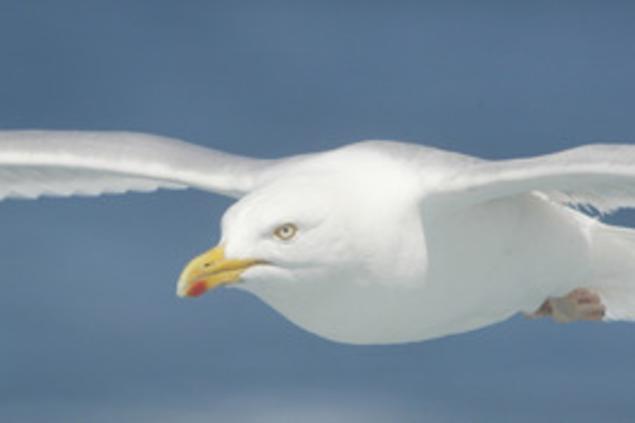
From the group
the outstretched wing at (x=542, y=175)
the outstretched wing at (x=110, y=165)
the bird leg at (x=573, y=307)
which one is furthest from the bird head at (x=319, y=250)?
the bird leg at (x=573, y=307)

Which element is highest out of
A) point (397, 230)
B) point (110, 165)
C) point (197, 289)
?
point (110, 165)

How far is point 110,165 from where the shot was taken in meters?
11.5

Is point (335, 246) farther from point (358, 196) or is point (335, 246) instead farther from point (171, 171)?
point (171, 171)

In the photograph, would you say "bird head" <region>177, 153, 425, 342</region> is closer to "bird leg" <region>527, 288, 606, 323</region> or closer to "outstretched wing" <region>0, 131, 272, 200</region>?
"outstretched wing" <region>0, 131, 272, 200</region>

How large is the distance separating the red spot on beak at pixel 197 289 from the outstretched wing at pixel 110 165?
5.64 ft

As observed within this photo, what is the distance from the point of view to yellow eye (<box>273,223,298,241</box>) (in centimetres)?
906

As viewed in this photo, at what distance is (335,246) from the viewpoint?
924 cm

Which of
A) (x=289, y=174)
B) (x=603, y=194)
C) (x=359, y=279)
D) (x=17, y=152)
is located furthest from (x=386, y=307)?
(x=17, y=152)

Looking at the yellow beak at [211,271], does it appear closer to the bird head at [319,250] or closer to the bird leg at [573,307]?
the bird head at [319,250]

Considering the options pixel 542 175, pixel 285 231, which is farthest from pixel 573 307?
pixel 285 231

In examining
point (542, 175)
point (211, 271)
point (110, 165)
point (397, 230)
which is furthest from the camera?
point (110, 165)

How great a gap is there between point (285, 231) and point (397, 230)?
93 cm

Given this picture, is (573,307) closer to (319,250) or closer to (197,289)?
(319,250)

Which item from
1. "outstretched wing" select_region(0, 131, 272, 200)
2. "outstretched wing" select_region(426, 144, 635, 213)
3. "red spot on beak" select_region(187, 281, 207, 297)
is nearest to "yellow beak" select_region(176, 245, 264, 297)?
"red spot on beak" select_region(187, 281, 207, 297)
